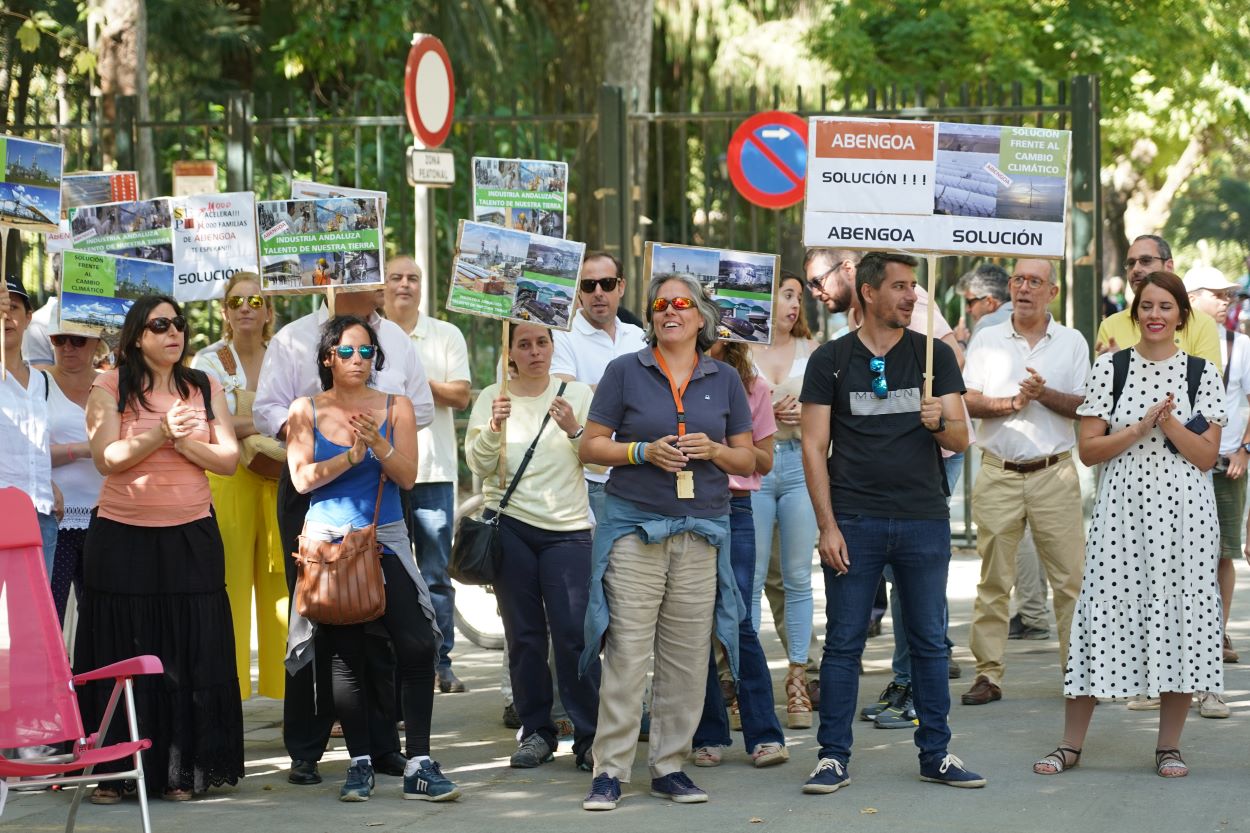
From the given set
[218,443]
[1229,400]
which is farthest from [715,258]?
[1229,400]

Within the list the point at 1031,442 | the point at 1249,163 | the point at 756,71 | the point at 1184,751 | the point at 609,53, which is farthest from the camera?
the point at 1249,163

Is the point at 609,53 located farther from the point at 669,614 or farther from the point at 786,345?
the point at 669,614

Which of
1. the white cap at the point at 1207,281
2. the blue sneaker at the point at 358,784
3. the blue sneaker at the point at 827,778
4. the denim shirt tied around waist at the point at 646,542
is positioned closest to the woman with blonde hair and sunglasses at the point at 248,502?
the blue sneaker at the point at 358,784

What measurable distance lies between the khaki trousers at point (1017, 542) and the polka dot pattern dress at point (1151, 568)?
3.62 feet

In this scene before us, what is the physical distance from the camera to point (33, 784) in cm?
526

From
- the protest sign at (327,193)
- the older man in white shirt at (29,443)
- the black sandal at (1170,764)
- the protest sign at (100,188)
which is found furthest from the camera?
the protest sign at (100,188)

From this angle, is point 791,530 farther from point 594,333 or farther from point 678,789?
point 678,789

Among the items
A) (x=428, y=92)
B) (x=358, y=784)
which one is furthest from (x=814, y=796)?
(x=428, y=92)

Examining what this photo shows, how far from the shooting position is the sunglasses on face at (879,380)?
6453mm

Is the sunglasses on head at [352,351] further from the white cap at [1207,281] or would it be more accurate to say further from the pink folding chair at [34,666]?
the white cap at [1207,281]

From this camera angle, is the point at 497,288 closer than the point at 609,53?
Yes

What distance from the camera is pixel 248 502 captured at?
24.2ft

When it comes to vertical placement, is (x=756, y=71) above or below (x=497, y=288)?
above

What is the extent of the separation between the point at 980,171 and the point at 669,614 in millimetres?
2349
